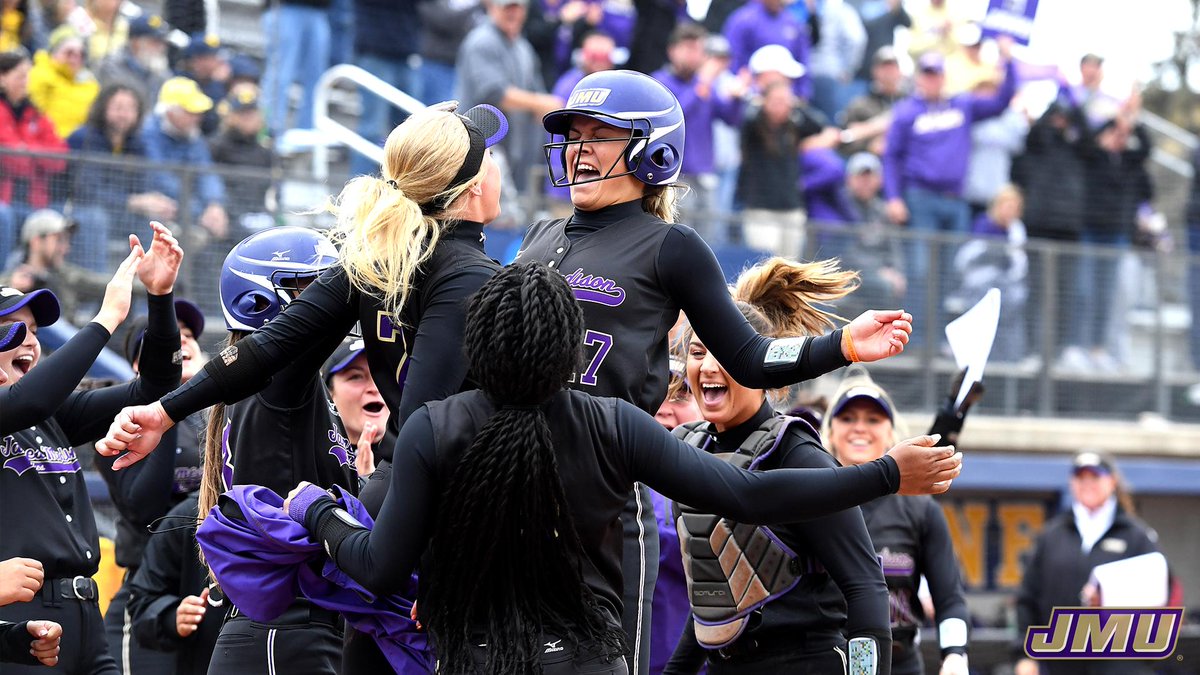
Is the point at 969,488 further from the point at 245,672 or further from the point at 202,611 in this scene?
the point at 245,672

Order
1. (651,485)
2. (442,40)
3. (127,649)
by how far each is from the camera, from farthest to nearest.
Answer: (442,40), (127,649), (651,485)

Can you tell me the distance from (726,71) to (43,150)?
543 cm

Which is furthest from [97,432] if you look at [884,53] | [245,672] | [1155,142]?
[1155,142]

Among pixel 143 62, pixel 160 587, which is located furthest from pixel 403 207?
pixel 143 62

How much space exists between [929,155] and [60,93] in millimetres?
6879

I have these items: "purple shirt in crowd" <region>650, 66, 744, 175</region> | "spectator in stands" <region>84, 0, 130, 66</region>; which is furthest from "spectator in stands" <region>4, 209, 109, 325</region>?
"purple shirt in crowd" <region>650, 66, 744, 175</region>

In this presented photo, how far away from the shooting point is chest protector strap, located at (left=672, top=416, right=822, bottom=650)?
15.2 ft

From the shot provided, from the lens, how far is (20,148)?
918 cm

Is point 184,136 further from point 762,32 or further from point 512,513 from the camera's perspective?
point 512,513

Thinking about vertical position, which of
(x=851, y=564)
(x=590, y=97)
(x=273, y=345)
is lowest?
(x=851, y=564)

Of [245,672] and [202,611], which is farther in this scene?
[202,611]

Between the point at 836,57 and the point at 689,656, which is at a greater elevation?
the point at 836,57

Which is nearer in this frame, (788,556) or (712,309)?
(712,309)

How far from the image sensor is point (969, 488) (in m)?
12.5
